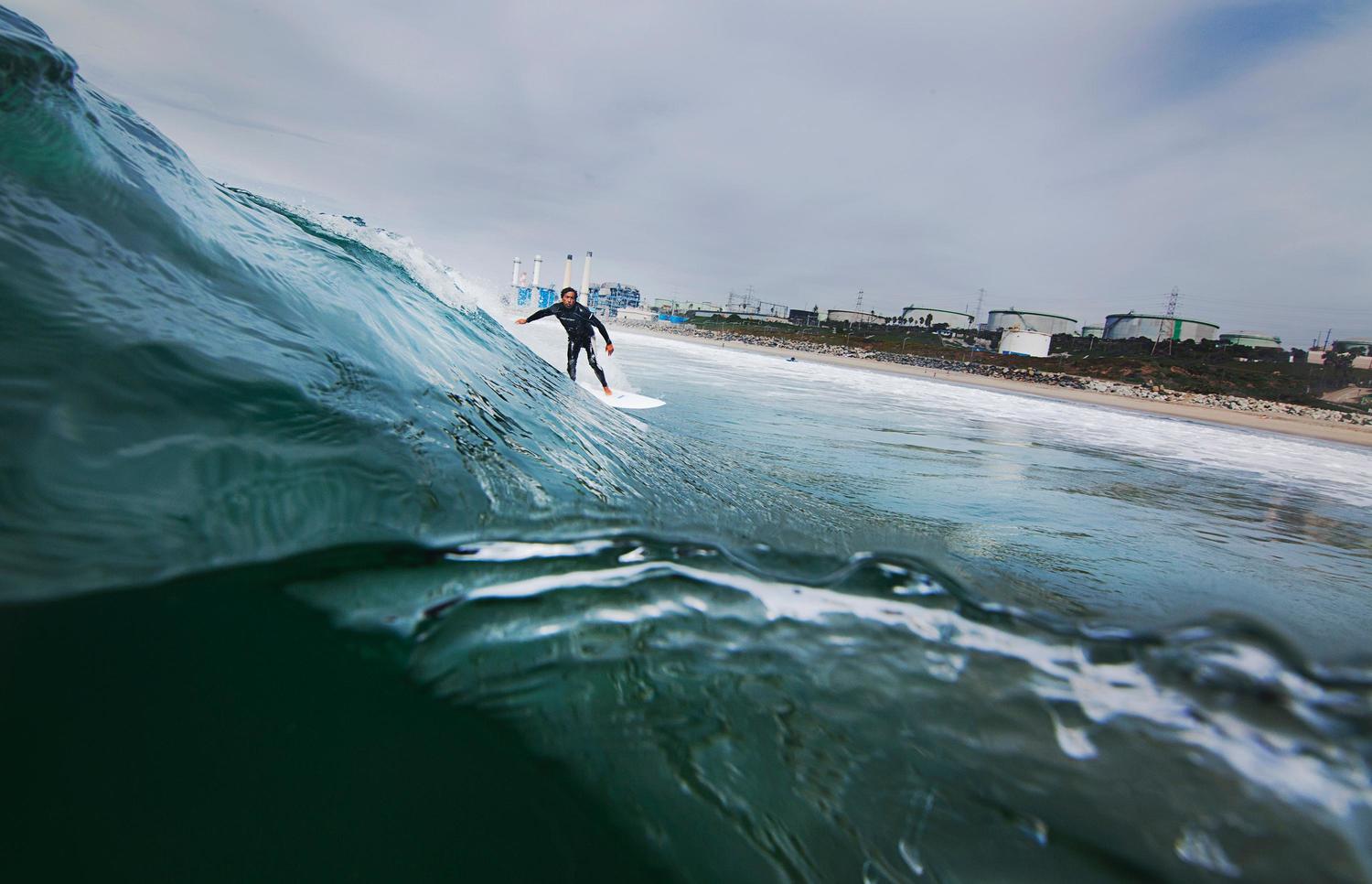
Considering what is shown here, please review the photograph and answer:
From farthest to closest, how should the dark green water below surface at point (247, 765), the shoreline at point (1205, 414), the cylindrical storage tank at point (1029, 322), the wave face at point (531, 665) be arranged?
the cylindrical storage tank at point (1029, 322) → the shoreline at point (1205, 414) → the wave face at point (531, 665) → the dark green water below surface at point (247, 765)

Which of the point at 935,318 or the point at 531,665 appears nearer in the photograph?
the point at 531,665

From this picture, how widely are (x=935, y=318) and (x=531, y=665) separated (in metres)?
96.6

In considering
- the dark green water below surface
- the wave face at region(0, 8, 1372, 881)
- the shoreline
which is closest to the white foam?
the shoreline

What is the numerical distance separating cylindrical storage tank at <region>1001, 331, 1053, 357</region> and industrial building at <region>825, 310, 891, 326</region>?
28.1 meters

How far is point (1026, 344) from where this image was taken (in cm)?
5900

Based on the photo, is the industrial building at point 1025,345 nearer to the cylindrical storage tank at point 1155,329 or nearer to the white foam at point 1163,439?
the cylindrical storage tank at point 1155,329

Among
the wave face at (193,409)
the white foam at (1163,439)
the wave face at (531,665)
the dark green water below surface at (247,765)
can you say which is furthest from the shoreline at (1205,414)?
the dark green water below surface at (247,765)

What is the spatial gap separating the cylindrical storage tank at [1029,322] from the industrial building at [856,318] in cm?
1603

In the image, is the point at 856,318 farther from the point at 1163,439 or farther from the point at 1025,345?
the point at 1163,439

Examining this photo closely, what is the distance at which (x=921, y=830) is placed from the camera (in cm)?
133

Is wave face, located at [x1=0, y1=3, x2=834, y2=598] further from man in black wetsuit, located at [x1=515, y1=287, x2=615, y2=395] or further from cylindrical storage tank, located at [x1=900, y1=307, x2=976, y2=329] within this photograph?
cylindrical storage tank, located at [x1=900, y1=307, x2=976, y2=329]

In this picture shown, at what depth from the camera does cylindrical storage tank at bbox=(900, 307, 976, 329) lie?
8675 cm

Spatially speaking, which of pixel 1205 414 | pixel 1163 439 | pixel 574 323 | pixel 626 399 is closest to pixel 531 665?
pixel 626 399

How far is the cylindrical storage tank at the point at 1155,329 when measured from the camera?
62.6 metres
